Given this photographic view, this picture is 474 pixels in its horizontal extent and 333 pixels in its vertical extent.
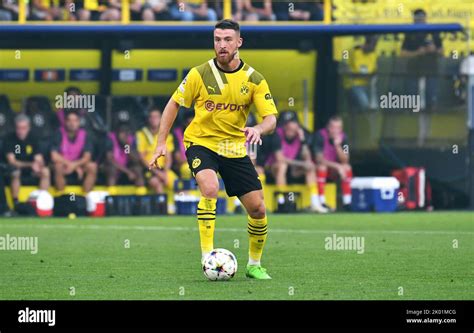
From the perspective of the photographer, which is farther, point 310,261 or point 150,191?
point 150,191

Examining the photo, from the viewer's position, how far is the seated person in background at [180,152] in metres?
23.4

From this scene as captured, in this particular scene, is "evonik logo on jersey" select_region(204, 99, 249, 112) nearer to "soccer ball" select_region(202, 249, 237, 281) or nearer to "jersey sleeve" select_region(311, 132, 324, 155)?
"soccer ball" select_region(202, 249, 237, 281)

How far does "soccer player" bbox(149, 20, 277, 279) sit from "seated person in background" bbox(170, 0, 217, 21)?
12168mm

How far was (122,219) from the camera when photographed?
2177cm

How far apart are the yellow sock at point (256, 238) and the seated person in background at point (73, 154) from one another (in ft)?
36.7

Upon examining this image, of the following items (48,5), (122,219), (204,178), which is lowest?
(122,219)

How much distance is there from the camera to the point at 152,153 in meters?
23.4

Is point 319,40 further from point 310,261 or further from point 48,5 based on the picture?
point 310,261

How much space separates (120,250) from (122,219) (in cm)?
632

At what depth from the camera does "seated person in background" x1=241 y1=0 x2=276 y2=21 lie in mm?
24281

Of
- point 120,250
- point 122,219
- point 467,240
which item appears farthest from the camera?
point 122,219

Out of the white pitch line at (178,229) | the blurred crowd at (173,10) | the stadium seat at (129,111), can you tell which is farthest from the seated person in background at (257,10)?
the white pitch line at (178,229)
